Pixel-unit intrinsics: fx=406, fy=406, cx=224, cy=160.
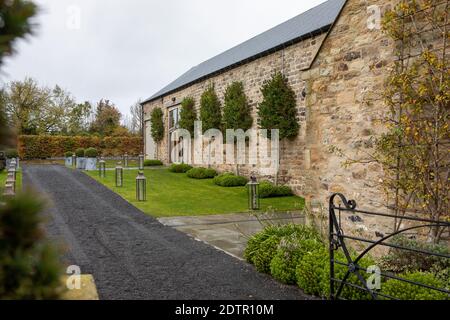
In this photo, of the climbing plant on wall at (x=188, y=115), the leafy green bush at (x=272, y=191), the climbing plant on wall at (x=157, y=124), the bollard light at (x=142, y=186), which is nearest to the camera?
the bollard light at (x=142, y=186)

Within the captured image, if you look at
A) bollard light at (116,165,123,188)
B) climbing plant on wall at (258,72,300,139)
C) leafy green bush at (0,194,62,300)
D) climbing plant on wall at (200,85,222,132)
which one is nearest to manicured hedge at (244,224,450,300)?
leafy green bush at (0,194,62,300)

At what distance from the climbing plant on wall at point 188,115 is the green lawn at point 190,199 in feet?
16.3

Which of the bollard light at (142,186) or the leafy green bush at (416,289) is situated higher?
the bollard light at (142,186)

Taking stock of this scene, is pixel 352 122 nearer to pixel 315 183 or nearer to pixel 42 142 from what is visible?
pixel 315 183

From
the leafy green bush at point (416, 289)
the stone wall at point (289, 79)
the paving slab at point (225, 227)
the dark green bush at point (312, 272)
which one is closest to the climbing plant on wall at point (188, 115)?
the stone wall at point (289, 79)

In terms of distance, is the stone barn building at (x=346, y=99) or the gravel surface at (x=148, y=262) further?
the stone barn building at (x=346, y=99)

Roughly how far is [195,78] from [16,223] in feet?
72.3

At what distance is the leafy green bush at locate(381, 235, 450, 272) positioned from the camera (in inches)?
185

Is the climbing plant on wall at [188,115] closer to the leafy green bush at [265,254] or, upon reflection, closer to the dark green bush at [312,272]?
the leafy green bush at [265,254]

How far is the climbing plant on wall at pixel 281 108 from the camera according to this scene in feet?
45.7

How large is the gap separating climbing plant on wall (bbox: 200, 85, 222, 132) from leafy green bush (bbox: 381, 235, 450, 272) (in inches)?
590

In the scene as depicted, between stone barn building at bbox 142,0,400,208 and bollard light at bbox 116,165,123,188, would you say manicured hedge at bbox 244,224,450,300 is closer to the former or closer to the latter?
stone barn building at bbox 142,0,400,208

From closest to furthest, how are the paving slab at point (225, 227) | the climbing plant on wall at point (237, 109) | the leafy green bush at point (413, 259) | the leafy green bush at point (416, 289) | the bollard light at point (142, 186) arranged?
the leafy green bush at point (416, 289) → the leafy green bush at point (413, 259) → the paving slab at point (225, 227) → the bollard light at point (142, 186) → the climbing plant on wall at point (237, 109)

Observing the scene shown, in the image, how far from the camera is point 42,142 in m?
31.1
